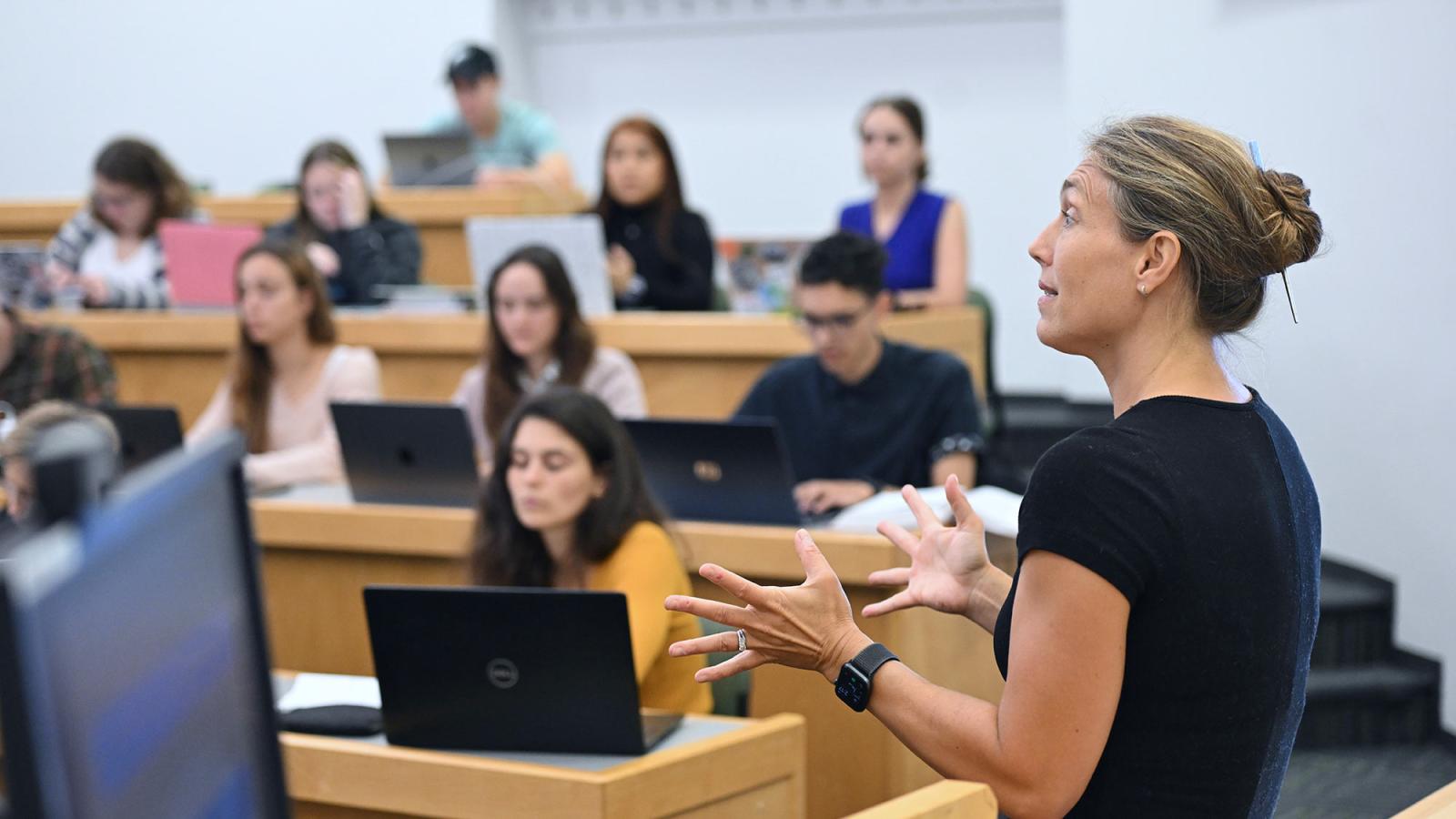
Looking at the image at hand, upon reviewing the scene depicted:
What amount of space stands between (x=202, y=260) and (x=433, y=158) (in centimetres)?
110

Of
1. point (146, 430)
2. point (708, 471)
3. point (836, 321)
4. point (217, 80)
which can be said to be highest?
point (217, 80)

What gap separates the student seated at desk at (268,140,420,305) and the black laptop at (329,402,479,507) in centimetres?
157

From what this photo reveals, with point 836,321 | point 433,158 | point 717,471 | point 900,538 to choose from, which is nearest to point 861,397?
point 836,321

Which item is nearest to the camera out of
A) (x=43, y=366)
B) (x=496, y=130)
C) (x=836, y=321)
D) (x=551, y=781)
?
(x=551, y=781)

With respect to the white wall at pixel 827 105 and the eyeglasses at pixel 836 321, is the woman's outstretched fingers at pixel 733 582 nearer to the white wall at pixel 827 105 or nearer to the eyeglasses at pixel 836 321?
the eyeglasses at pixel 836 321

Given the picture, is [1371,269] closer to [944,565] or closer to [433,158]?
[944,565]

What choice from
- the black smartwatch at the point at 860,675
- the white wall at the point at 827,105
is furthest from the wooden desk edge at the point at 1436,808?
the white wall at the point at 827,105

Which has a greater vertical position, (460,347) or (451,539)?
(460,347)

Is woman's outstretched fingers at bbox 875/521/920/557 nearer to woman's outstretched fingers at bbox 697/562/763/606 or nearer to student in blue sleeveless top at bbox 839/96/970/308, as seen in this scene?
woman's outstretched fingers at bbox 697/562/763/606

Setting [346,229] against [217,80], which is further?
[217,80]

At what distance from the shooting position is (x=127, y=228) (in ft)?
15.9

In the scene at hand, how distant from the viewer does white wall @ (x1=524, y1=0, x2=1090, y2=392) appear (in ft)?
21.0

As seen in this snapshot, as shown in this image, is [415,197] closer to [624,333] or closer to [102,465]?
[624,333]

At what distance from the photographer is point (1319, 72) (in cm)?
424
